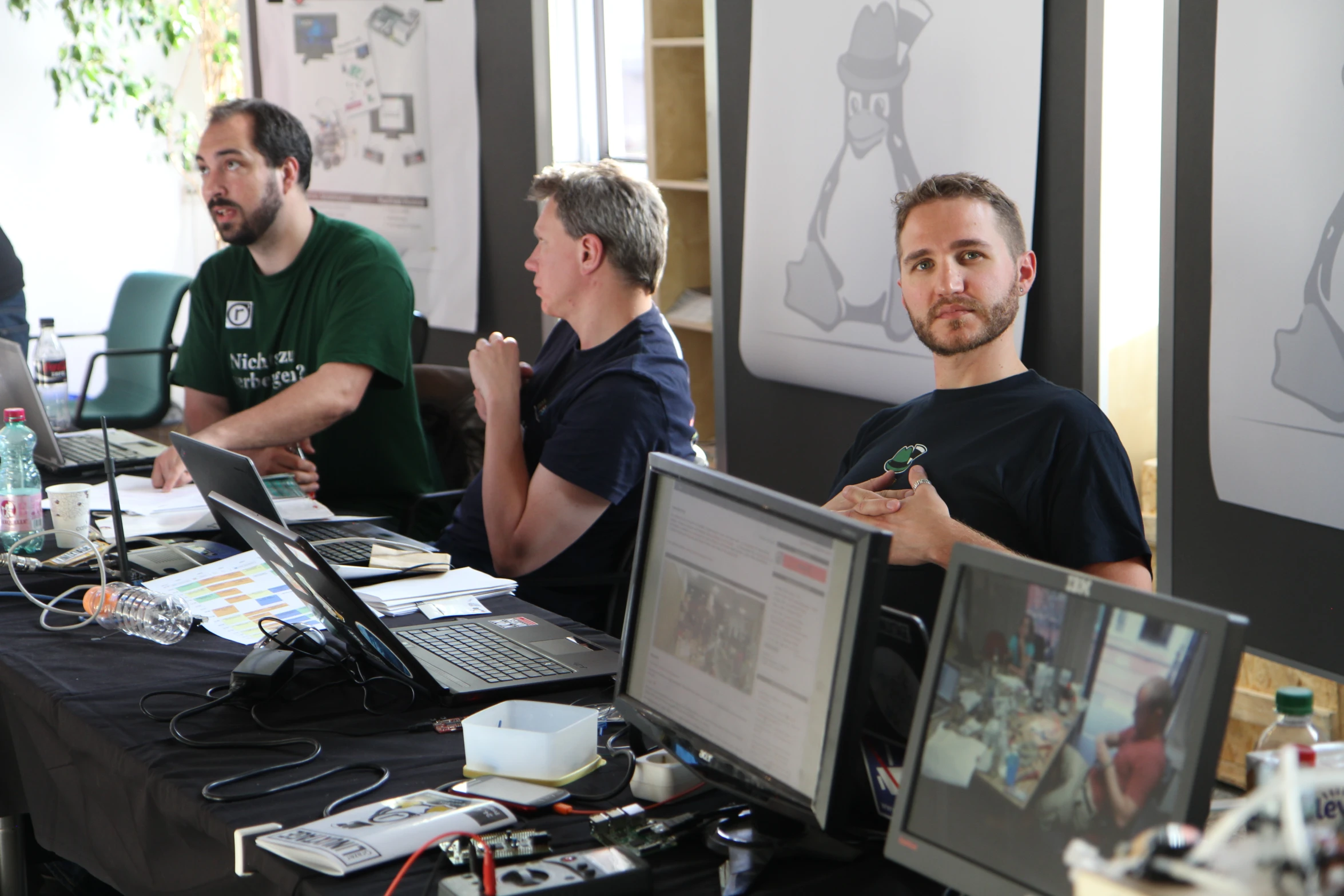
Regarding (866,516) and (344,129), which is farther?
(344,129)

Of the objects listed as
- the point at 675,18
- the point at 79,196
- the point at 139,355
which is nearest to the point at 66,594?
the point at 675,18

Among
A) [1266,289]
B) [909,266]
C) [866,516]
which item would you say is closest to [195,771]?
[866,516]

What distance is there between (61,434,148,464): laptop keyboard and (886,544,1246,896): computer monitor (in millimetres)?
2397

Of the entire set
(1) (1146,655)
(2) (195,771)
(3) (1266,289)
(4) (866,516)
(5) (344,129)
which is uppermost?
(5) (344,129)

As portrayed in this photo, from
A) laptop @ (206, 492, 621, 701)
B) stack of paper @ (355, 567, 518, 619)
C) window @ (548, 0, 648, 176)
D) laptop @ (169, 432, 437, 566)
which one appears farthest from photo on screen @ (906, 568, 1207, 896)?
window @ (548, 0, 648, 176)

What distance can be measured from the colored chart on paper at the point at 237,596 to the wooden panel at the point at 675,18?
6.83 feet

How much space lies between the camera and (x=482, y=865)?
1.16 meters

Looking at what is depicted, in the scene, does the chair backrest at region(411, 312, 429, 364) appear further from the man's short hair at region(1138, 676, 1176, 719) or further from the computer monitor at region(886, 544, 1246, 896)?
the man's short hair at region(1138, 676, 1176, 719)

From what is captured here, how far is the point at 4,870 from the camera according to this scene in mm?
1916

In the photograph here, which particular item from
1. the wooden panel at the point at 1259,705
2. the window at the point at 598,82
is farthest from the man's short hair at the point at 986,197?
the window at the point at 598,82

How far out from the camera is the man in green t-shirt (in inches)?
114

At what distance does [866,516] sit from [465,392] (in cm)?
163

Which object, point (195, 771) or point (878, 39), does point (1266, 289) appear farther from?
point (195, 771)

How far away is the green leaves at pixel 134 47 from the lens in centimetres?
576
